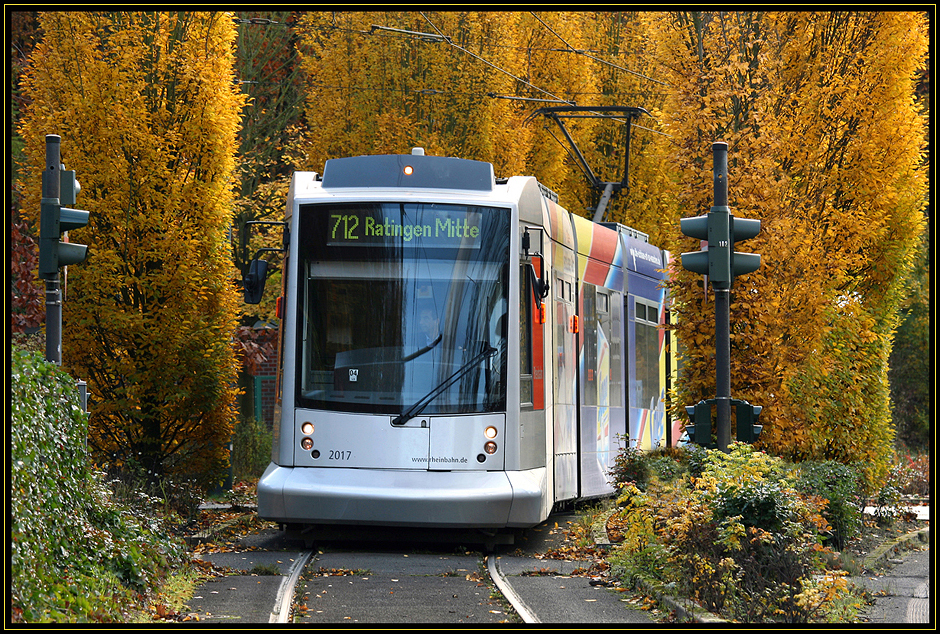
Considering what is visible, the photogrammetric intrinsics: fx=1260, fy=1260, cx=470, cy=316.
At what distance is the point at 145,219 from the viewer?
14.4 metres

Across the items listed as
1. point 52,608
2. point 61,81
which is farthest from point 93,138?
point 52,608

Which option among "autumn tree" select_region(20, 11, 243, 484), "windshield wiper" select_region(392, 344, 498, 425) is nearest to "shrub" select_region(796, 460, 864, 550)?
"windshield wiper" select_region(392, 344, 498, 425)

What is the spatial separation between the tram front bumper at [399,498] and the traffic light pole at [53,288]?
6.91ft

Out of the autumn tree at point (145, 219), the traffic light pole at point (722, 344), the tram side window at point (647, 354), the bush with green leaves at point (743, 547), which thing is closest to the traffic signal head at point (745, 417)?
the traffic light pole at point (722, 344)

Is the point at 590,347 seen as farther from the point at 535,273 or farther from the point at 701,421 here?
the point at 701,421

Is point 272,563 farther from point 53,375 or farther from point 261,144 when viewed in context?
point 261,144

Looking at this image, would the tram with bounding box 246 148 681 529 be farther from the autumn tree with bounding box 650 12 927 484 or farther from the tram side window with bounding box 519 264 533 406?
the autumn tree with bounding box 650 12 927 484

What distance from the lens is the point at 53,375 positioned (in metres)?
8.81

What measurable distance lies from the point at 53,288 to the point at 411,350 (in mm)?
3133

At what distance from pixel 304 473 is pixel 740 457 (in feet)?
12.6

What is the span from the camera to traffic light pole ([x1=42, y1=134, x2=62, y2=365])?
10.7m

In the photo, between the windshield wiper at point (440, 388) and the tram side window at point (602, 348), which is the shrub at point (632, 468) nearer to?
the tram side window at point (602, 348)

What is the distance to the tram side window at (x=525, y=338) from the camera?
11.5m

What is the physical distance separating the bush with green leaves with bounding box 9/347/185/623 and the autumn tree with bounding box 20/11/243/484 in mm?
4742
